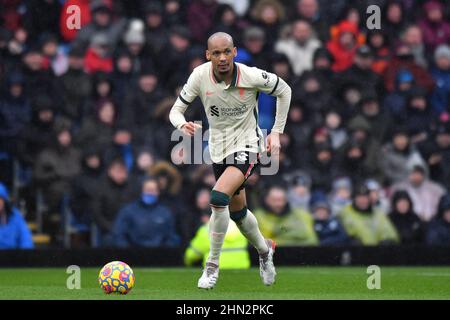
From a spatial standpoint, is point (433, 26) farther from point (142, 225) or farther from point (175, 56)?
point (142, 225)

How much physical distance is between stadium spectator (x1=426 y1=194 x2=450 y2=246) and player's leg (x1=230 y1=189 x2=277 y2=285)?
5.03m

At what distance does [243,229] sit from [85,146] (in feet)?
17.9

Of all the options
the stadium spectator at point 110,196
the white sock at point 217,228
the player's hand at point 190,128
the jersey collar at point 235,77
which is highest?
the stadium spectator at point 110,196


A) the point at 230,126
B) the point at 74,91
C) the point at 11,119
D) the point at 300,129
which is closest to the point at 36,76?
the point at 74,91

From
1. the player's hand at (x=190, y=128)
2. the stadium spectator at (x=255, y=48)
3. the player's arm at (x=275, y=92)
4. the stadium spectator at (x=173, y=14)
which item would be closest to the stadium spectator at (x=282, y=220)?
the stadium spectator at (x=255, y=48)

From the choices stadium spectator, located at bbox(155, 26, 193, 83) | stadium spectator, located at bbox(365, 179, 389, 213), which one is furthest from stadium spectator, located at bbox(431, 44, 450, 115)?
stadium spectator, located at bbox(155, 26, 193, 83)

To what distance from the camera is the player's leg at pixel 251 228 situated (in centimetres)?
1084

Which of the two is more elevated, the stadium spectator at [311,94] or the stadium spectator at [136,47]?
the stadium spectator at [136,47]

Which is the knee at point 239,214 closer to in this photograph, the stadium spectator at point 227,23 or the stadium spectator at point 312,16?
the stadium spectator at point 227,23

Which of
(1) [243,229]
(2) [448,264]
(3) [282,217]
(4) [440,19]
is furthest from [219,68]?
(4) [440,19]

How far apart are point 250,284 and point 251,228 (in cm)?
86

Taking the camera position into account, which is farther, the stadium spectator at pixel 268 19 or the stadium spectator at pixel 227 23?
the stadium spectator at pixel 268 19

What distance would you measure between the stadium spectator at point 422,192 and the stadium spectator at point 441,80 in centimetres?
156

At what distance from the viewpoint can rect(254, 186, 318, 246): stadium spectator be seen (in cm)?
1501
